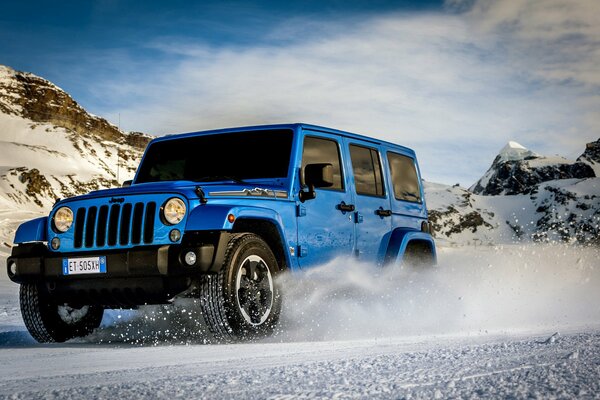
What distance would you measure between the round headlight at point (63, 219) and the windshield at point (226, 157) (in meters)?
1.14

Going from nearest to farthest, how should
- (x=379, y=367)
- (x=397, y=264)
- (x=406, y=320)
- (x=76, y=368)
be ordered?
(x=379, y=367) → (x=76, y=368) → (x=406, y=320) → (x=397, y=264)

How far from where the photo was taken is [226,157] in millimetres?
6680

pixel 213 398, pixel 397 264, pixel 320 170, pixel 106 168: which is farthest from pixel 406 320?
pixel 106 168

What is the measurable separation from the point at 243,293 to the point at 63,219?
5.56 ft

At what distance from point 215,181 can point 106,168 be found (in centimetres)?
16843

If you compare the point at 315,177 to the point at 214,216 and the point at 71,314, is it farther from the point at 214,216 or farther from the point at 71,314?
the point at 71,314

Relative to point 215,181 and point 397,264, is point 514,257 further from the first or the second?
point 215,181

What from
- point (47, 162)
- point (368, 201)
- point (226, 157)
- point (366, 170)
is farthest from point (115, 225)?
point (47, 162)

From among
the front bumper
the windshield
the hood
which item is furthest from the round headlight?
the windshield

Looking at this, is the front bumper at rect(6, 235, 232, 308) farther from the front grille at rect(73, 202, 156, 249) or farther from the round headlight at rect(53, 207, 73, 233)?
the round headlight at rect(53, 207, 73, 233)

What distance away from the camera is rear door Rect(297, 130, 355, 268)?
20.7 feet

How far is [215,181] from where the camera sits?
20.1 ft

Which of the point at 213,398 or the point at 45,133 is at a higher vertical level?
the point at 45,133

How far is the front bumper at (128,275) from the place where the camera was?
522 centimetres
